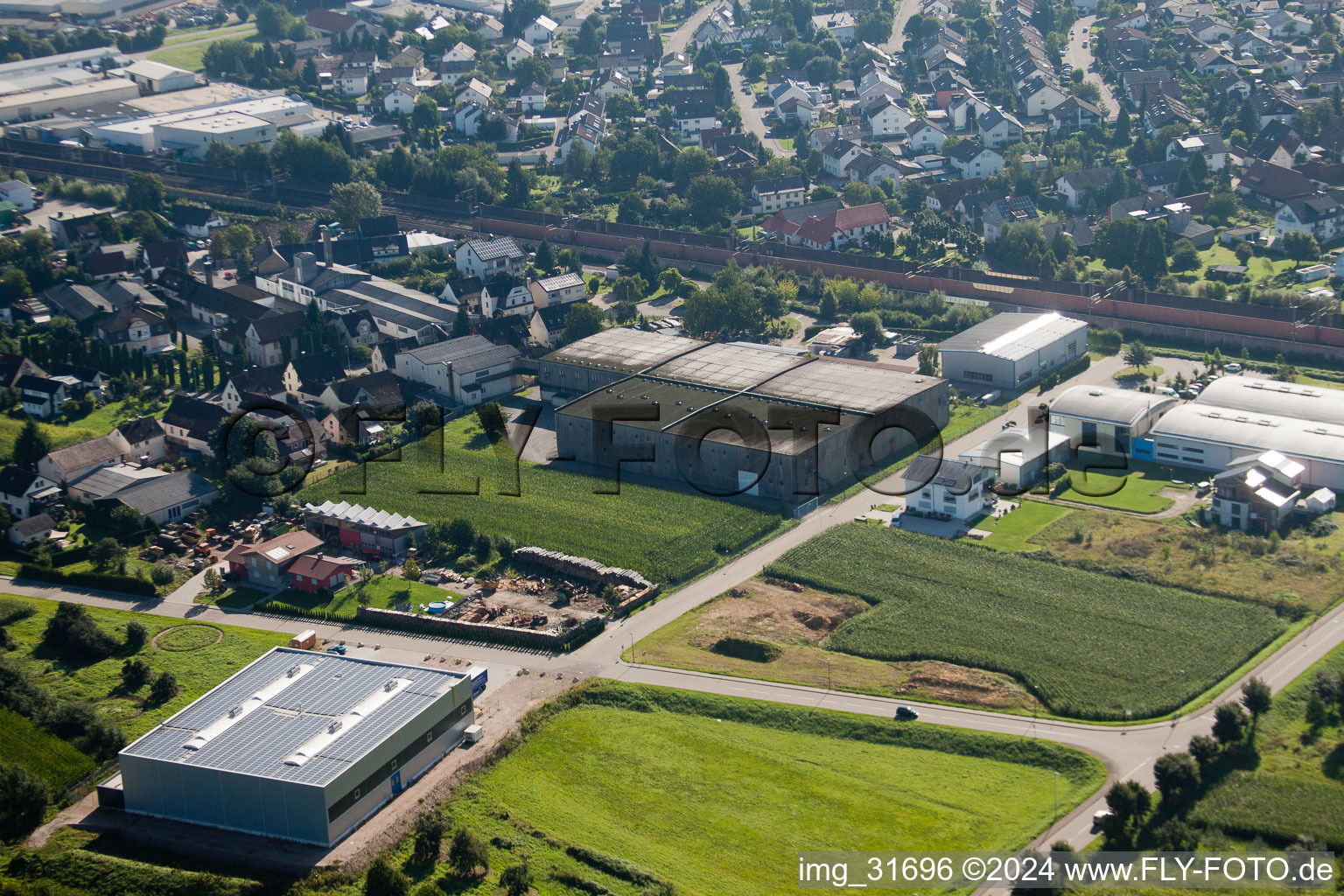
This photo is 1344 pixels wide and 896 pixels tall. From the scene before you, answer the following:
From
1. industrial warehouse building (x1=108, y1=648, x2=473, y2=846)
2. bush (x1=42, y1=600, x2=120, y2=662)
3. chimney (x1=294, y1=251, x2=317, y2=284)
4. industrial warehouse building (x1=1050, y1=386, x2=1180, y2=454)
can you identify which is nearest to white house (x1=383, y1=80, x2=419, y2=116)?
chimney (x1=294, y1=251, x2=317, y2=284)

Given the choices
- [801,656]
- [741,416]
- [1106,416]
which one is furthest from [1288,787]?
[741,416]

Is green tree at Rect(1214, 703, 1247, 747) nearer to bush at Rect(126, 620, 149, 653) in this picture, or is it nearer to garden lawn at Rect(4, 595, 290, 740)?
garden lawn at Rect(4, 595, 290, 740)

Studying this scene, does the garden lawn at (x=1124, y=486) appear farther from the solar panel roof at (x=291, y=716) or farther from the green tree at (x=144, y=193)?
the green tree at (x=144, y=193)

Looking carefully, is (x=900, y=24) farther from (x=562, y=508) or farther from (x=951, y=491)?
(x=562, y=508)

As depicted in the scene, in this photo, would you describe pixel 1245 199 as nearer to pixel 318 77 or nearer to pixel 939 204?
pixel 939 204

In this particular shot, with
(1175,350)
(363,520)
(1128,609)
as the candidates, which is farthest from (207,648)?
(1175,350)
